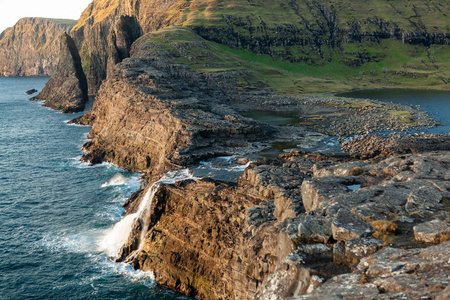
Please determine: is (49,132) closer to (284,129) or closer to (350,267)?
(284,129)

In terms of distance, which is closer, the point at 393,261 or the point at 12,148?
the point at 393,261

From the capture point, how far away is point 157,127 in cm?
8219

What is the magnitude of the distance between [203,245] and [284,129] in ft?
188

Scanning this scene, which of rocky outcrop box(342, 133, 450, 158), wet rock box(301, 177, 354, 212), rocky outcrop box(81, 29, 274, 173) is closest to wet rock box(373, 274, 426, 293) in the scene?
wet rock box(301, 177, 354, 212)

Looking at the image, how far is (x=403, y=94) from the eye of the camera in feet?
530

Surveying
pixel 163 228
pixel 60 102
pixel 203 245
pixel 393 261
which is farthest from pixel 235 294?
pixel 60 102

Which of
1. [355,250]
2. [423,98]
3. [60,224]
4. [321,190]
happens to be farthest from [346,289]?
[423,98]

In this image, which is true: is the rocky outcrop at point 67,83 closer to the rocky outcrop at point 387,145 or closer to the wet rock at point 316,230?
the rocky outcrop at point 387,145

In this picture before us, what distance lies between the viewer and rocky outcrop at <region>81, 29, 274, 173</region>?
234 feet

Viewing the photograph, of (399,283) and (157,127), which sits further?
(157,127)

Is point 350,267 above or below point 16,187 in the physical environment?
above

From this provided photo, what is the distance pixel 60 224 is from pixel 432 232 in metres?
53.3

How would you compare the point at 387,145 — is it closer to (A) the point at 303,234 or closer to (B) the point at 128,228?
(B) the point at 128,228

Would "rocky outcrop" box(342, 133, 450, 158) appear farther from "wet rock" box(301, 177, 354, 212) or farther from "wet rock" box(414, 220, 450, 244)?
"wet rock" box(414, 220, 450, 244)
